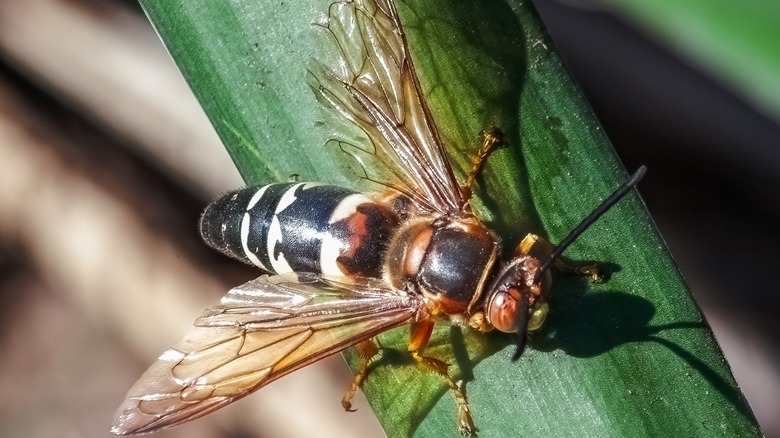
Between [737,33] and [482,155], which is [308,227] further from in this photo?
[737,33]

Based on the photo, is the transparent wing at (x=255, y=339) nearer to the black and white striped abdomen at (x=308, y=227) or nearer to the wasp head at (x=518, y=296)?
the black and white striped abdomen at (x=308, y=227)

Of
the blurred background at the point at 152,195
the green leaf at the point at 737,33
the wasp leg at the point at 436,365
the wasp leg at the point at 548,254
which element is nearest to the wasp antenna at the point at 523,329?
the wasp leg at the point at 548,254

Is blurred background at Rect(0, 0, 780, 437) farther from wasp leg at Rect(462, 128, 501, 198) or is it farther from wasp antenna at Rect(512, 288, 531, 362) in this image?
wasp antenna at Rect(512, 288, 531, 362)

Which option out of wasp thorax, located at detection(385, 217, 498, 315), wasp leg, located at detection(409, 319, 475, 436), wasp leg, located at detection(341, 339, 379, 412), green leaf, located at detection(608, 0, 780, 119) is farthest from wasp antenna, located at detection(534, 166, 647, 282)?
green leaf, located at detection(608, 0, 780, 119)

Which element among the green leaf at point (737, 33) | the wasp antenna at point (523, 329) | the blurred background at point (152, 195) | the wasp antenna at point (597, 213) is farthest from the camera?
the blurred background at point (152, 195)

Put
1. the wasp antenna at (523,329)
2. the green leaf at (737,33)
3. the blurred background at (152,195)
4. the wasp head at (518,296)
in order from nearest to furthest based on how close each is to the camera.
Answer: the wasp antenna at (523,329) → the wasp head at (518,296) → the green leaf at (737,33) → the blurred background at (152,195)

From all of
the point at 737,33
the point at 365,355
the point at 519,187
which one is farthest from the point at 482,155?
the point at 737,33
